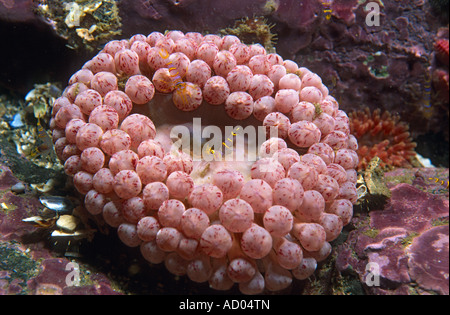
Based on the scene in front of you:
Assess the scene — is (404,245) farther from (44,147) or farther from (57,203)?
(44,147)

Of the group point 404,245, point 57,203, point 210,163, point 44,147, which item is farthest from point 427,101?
point 44,147

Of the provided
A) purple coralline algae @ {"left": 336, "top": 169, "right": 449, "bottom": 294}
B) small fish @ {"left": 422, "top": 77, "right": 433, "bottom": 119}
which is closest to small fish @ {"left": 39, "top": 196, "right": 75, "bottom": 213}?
purple coralline algae @ {"left": 336, "top": 169, "right": 449, "bottom": 294}

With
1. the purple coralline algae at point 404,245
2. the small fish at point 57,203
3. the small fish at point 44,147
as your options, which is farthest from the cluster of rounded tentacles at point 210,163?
the small fish at point 44,147

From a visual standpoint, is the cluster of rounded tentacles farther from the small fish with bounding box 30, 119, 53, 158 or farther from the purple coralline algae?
the small fish with bounding box 30, 119, 53, 158

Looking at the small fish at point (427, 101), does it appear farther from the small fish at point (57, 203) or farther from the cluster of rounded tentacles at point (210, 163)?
the small fish at point (57, 203)

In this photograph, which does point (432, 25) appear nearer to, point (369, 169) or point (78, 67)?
point (369, 169)
